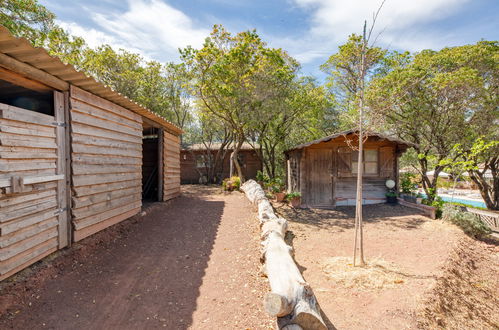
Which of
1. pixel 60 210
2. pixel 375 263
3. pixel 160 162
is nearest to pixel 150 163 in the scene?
pixel 160 162

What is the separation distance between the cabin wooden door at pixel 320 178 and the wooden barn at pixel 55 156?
739 cm

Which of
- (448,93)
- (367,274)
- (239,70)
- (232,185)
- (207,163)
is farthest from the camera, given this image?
(207,163)

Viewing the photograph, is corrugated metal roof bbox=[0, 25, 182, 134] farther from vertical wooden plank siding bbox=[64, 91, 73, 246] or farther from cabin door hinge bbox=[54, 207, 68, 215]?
cabin door hinge bbox=[54, 207, 68, 215]

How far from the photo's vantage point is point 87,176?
192 inches

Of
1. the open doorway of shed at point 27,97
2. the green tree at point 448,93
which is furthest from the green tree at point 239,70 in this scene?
the open doorway of shed at point 27,97

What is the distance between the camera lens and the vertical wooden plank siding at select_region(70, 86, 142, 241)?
460 cm

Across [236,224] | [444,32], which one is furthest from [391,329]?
[444,32]

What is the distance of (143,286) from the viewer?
3.62m

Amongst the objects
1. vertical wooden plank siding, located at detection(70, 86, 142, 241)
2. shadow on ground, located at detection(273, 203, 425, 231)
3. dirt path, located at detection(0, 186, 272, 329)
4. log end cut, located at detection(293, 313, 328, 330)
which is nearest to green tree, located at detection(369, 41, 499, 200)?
shadow on ground, located at detection(273, 203, 425, 231)

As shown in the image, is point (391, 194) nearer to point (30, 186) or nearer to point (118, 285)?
point (118, 285)

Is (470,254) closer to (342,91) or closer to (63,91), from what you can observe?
(63,91)

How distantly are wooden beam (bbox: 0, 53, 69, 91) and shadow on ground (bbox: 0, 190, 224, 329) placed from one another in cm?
290

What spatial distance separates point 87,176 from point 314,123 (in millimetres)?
14891

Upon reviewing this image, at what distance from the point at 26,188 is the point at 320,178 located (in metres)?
9.96
